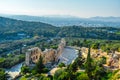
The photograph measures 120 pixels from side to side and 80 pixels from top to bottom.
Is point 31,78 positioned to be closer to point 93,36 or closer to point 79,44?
point 79,44

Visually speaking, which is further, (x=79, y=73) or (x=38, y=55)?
(x=38, y=55)

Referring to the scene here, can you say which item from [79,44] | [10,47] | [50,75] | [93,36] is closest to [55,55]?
[50,75]

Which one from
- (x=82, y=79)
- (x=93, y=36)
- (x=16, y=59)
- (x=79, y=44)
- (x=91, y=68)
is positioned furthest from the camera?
(x=93, y=36)

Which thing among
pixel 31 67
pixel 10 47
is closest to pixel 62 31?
pixel 10 47

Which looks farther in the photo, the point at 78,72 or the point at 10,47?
the point at 10,47

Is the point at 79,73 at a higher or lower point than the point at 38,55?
higher

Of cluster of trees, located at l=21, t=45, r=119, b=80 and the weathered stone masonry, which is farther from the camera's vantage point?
the weathered stone masonry

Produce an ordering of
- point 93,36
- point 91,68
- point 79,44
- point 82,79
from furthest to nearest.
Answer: point 93,36
point 79,44
point 91,68
point 82,79

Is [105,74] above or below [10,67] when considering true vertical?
above

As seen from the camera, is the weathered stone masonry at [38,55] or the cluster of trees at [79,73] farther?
the weathered stone masonry at [38,55]
